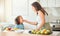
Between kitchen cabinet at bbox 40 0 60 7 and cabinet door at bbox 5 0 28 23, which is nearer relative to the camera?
kitchen cabinet at bbox 40 0 60 7

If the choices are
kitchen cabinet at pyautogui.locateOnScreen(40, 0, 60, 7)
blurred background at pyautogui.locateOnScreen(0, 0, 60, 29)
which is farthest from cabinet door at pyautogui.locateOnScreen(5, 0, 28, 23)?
kitchen cabinet at pyautogui.locateOnScreen(40, 0, 60, 7)

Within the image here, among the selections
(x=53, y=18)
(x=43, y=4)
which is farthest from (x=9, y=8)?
(x=53, y=18)

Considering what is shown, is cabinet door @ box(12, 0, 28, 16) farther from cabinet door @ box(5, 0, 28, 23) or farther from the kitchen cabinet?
the kitchen cabinet

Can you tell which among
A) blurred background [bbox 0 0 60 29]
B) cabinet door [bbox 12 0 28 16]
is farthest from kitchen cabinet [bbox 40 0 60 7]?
cabinet door [bbox 12 0 28 16]

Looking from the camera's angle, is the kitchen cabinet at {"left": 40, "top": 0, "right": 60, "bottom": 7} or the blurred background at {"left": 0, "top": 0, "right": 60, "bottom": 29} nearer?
the kitchen cabinet at {"left": 40, "top": 0, "right": 60, "bottom": 7}

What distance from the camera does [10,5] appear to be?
5.14 metres

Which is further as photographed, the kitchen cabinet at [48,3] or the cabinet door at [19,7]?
the cabinet door at [19,7]

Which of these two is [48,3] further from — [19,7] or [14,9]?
[14,9]

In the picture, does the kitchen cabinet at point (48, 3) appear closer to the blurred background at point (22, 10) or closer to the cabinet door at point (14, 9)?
the blurred background at point (22, 10)

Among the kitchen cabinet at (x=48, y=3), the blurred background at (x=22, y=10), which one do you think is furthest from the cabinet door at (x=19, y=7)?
the kitchen cabinet at (x=48, y=3)

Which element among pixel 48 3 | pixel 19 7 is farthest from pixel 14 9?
pixel 48 3

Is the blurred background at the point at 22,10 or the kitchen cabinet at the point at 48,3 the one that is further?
the blurred background at the point at 22,10

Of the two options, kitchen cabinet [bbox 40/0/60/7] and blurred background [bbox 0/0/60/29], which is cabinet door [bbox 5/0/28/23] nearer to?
blurred background [bbox 0/0/60/29]

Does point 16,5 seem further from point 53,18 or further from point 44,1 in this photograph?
point 53,18
